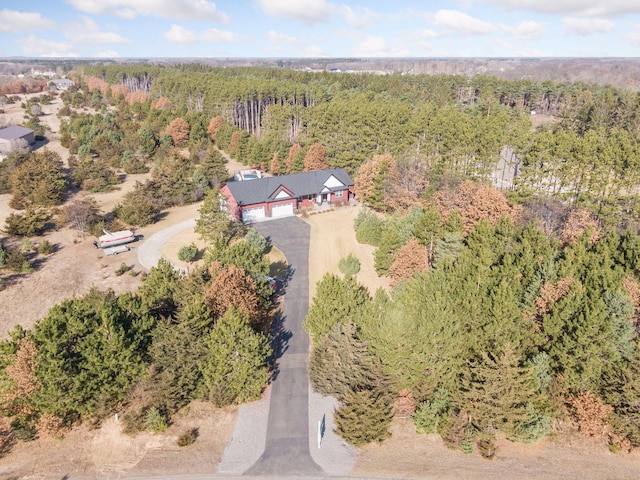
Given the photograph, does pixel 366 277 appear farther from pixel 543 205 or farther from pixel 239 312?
pixel 543 205

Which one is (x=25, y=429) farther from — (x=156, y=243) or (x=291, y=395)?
(x=156, y=243)

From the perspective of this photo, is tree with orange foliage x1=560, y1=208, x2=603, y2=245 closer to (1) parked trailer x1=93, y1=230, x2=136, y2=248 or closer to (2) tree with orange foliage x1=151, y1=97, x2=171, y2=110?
(1) parked trailer x1=93, y1=230, x2=136, y2=248

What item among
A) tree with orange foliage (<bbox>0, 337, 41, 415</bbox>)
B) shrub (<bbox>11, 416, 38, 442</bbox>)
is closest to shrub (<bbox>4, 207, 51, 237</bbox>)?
tree with orange foliage (<bbox>0, 337, 41, 415</bbox>)

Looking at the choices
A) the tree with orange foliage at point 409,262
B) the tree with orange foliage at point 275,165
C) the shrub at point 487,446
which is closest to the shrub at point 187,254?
the tree with orange foliage at point 409,262

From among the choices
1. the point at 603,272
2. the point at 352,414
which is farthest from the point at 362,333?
the point at 603,272

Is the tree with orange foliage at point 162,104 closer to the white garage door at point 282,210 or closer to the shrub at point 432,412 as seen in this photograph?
the white garage door at point 282,210
